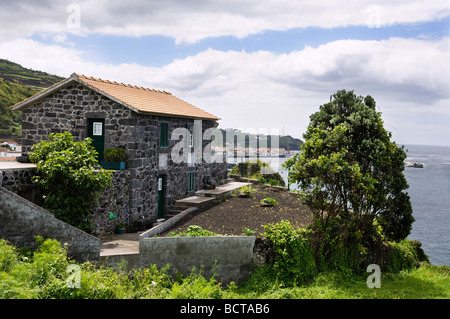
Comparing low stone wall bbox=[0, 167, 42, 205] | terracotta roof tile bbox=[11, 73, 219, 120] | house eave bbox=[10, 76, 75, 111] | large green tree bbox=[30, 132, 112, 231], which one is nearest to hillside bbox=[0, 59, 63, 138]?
terracotta roof tile bbox=[11, 73, 219, 120]

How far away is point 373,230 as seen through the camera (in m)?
18.2

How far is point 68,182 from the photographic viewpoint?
1496 cm

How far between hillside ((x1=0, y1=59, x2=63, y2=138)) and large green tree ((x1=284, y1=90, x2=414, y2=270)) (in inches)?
2032

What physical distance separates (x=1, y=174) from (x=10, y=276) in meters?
4.21

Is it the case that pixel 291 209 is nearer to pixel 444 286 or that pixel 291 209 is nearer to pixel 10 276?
pixel 444 286

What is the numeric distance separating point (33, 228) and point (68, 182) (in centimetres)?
225

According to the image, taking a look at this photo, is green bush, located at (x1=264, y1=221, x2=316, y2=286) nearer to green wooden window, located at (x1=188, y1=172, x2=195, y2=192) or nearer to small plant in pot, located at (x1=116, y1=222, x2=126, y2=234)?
small plant in pot, located at (x1=116, y1=222, x2=126, y2=234)

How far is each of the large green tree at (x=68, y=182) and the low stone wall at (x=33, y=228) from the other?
1229mm

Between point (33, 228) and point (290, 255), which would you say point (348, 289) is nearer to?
point (290, 255)

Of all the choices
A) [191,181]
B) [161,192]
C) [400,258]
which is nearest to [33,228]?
[161,192]

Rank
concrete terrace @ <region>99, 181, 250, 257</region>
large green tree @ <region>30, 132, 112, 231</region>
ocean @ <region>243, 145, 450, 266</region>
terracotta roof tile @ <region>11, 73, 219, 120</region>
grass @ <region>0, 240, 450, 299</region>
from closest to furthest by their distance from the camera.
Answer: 1. grass @ <region>0, 240, 450, 299</region>
2. large green tree @ <region>30, 132, 112, 231</region>
3. concrete terrace @ <region>99, 181, 250, 257</region>
4. terracotta roof tile @ <region>11, 73, 219, 120</region>
5. ocean @ <region>243, 145, 450, 266</region>

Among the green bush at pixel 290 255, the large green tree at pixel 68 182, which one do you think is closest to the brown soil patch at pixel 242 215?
the green bush at pixel 290 255

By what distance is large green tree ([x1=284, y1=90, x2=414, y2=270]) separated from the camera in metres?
16.7
